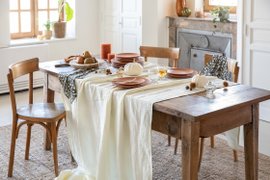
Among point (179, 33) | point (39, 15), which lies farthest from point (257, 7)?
point (39, 15)

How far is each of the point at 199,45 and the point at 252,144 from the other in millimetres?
3159

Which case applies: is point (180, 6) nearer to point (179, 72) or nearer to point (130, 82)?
point (179, 72)

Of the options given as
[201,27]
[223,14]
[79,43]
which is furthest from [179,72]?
[79,43]

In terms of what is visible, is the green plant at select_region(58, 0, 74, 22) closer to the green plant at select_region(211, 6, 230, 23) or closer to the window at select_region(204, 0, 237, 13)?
the window at select_region(204, 0, 237, 13)

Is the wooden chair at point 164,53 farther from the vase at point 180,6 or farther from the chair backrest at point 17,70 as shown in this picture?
the vase at point 180,6

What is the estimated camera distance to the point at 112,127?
2908 millimetres

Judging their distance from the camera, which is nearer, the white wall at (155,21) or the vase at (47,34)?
the white wall at (155,21)

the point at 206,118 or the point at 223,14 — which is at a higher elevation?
the point at 223,14

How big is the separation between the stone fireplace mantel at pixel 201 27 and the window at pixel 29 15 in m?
1.75

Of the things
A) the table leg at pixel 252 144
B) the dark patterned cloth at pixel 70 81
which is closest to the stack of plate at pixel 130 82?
the dark patterned cloth at pixel 70 81

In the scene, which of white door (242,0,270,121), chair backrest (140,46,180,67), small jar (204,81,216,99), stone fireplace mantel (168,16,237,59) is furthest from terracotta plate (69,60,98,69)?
stone fireplace mantel (168,16,237,59)

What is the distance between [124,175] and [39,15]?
13.2ft

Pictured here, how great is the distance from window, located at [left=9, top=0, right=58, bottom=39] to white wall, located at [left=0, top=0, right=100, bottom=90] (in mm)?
384

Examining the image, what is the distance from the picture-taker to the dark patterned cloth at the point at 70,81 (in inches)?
125
